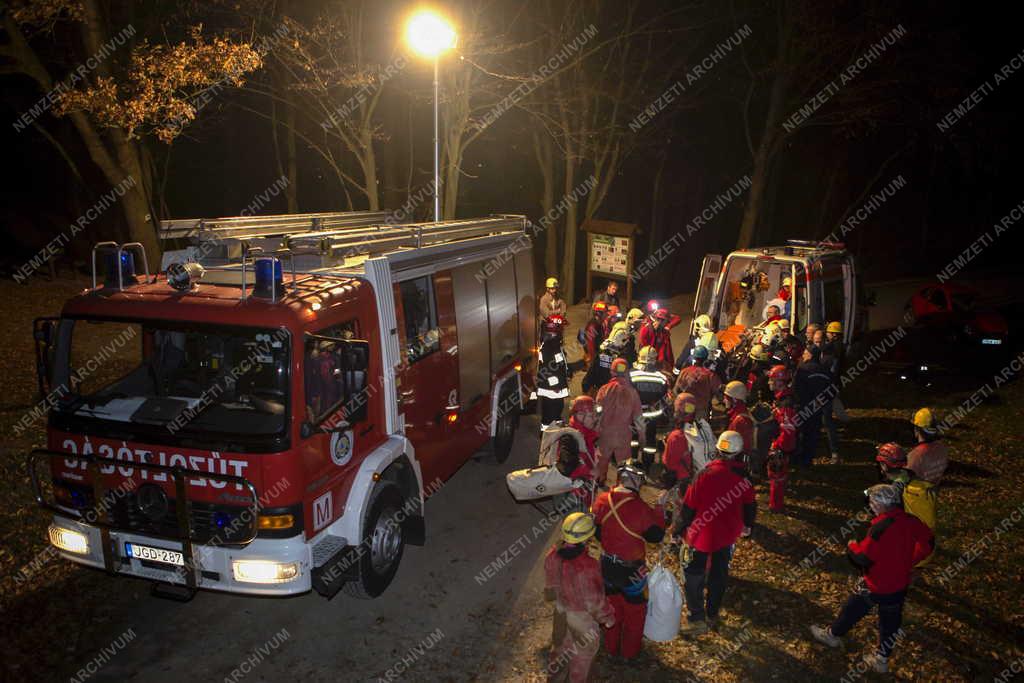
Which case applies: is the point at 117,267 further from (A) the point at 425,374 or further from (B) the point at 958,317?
(B) the point at 958,317

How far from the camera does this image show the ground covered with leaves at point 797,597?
5.31 m

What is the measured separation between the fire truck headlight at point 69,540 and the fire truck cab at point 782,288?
31.4 feet

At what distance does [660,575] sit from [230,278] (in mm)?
4303

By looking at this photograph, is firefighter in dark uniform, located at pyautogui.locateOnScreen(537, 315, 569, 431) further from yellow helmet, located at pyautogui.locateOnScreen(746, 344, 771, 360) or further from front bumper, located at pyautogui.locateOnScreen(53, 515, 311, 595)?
front bumper, located at pyautogui.locateOnScreen(53, 515, 311, 595)

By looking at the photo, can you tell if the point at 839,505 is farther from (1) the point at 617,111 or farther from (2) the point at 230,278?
(1) the point at 617,111

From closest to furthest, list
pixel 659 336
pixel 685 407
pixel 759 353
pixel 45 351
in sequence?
pixel 45 351, pixel 685 407, pixel 759 353, pixel 659 336

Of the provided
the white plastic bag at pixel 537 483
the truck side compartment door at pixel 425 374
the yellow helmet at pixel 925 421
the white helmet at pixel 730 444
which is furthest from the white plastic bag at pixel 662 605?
the yellow helmet at pixel 925 421

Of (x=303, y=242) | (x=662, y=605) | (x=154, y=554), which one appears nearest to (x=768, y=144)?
(x=303, y=242)

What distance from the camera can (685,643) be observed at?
5574mm

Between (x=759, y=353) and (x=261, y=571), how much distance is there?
785 centimetres

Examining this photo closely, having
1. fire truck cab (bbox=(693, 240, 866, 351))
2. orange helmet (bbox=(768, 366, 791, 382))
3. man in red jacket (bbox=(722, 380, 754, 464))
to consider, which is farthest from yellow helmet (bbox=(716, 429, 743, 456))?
fire truck cab (bbox=(693, 240, 866, 351))

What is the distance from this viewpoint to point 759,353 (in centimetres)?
1030

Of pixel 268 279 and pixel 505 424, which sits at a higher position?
pixel 268 279

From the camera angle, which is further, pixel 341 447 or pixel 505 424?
pixel 505 424
